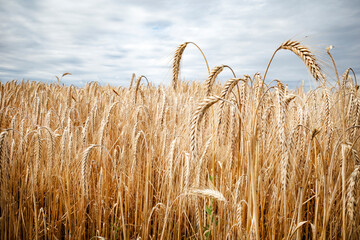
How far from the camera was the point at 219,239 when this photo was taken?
1473mm

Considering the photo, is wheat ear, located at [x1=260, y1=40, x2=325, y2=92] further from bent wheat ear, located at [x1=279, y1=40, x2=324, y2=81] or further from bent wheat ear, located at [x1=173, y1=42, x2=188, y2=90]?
bent wheat ear, located at [x1=173, y1=42, x2=188, y2=90]

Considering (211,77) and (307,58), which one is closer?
(307,58)

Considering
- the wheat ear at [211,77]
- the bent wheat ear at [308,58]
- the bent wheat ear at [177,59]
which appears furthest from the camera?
the bent wheat ear at [177,59]

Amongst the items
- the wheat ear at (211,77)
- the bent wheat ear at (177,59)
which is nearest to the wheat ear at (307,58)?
the wheat ear at (211,77)

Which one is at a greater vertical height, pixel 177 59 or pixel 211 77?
pixel 177 59

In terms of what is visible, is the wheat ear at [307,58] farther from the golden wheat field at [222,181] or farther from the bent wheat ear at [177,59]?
the bent wheat ear at [177,59]

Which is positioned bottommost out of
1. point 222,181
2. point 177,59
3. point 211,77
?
point 222,181

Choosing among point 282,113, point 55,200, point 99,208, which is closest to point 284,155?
point 282,113

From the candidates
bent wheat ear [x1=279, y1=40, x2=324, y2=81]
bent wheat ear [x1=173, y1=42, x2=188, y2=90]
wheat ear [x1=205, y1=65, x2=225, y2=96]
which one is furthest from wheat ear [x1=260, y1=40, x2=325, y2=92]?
bent wheat ear [x1=173, y1=42, x2=188, y2=90]

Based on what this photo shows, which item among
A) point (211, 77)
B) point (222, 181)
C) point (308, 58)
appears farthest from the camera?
point (222, 181)

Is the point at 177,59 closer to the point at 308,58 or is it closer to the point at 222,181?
the point at 308,58

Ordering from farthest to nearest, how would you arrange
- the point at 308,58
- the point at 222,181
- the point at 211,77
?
the point at 222,181 < the point at 211,77 < the point at 308,58

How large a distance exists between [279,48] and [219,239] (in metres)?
1.36

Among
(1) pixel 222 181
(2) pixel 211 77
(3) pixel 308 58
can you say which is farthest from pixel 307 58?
(1) pixel 222 181
